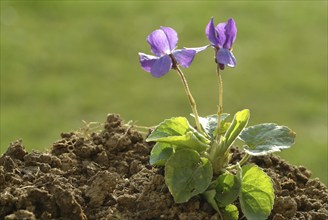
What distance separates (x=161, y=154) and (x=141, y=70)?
3886 mm

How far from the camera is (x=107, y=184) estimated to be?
222cm

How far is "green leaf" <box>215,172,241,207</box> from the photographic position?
2.15 meters

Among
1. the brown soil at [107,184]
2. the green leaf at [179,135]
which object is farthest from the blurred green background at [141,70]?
the green leaf at [179,135]

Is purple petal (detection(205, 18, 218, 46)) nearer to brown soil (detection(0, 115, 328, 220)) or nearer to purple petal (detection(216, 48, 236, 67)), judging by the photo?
purple petal (detection(216, 48, 236, 67))

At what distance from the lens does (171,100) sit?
18.7 feet

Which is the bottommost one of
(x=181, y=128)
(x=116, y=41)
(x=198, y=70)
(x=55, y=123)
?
(x=181, y=128)

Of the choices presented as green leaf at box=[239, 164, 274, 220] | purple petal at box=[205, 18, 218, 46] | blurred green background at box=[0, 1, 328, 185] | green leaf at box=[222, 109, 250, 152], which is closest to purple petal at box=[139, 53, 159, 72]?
purple petal at box=[205, 18, 218, 46]

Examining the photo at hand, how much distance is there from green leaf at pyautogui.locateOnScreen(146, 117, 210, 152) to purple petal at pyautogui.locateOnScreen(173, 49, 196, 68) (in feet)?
0.57

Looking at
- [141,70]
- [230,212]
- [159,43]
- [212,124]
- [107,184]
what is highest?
[141,70]

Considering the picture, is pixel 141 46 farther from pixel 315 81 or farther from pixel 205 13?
pixel 315 81

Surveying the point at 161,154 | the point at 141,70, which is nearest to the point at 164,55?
the point at 161,154

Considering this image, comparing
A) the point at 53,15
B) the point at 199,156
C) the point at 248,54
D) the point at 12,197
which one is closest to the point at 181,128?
the point at 199,156

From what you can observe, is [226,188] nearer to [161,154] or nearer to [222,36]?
[161,154]

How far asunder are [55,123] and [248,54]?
1.69 meters
